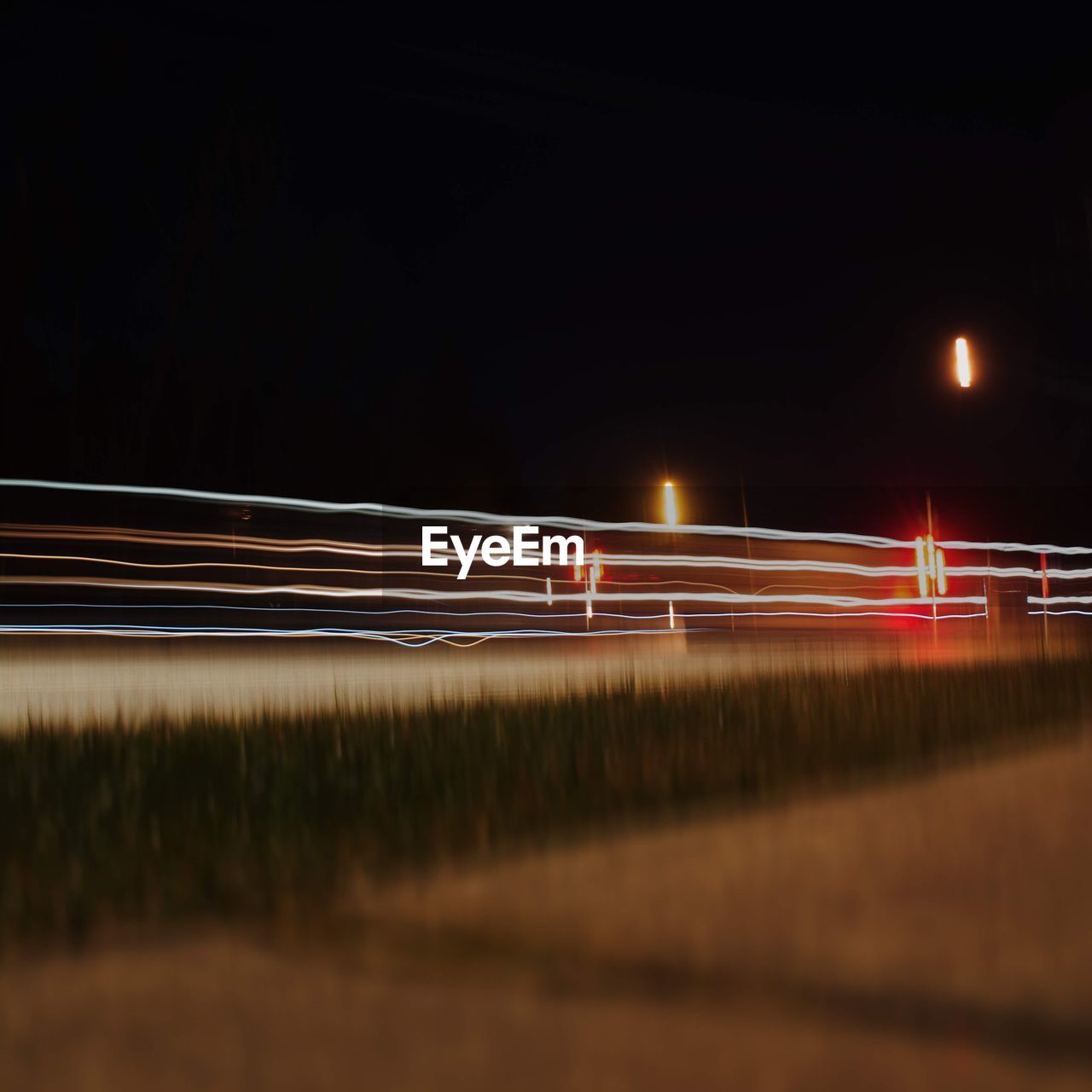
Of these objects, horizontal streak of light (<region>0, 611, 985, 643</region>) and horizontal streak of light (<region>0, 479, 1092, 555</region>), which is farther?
horizontal streak of light (<region>0, 611, 985, 643</region>)

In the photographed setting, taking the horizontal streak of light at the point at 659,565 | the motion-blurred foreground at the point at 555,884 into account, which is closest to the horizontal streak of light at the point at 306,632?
the horizontal streak of light at the point at 659,565

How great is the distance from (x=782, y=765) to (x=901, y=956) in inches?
195

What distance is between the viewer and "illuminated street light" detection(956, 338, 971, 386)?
29391mm

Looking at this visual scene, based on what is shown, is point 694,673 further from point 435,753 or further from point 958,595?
point 958,595

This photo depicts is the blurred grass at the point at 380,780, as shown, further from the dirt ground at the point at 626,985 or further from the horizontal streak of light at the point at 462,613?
the horizontal streak of light at the point at 462,613

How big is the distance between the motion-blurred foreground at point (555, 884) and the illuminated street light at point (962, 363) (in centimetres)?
1224

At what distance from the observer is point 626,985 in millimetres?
4969

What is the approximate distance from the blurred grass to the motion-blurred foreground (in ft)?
0.12

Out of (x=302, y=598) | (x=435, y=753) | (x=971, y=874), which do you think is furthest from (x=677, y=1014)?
(x=302, y=598)

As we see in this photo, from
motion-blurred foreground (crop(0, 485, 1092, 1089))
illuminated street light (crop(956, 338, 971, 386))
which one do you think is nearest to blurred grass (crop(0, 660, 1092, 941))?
motion-blurred foreground (crop(0, 485, 1092, 1089))

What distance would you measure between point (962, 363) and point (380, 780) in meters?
22.6

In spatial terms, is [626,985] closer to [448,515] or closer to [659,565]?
[448,515]

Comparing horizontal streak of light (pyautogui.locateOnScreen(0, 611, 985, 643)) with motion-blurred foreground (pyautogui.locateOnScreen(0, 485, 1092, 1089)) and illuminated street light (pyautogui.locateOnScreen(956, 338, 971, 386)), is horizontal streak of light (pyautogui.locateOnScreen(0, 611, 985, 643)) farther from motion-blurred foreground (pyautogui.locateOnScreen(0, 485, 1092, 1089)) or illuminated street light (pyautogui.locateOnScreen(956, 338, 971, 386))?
motion-blurred foreground (pyautogui.locateOnScreen(0, 485, 1092, 1089))

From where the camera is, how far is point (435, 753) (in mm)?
10477
